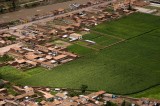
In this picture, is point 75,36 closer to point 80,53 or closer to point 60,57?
point 80,53

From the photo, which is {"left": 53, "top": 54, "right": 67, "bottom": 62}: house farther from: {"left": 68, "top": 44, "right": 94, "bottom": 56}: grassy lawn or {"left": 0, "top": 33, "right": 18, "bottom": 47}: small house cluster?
{"left": 0, "top": 33, "right": 18, "bottom": 47}: small house cluster

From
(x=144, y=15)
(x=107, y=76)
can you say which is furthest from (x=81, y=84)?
(x=144, y=15)

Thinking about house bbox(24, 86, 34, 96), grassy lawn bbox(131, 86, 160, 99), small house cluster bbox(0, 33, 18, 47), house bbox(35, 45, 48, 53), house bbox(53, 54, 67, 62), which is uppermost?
small house cluster bbox(0, 33, 18, 47)

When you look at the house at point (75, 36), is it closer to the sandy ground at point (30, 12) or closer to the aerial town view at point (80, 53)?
the aerial town view at point (80, 53)

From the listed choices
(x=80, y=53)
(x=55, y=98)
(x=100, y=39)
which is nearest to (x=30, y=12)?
(x=100, y=39)

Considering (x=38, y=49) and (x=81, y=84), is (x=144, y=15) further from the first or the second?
(x=81, y=84)

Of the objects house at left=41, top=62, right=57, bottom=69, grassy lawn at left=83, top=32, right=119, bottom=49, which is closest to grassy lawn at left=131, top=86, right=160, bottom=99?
house at left=41, top=62, right=57, bottom=69

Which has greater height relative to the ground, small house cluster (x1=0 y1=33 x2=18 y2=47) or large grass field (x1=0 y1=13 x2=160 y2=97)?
small house cluster (x1=0 y1=33 x2=18 y2=47)

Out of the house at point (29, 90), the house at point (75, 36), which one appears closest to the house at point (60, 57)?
the house at point (75, 36)
